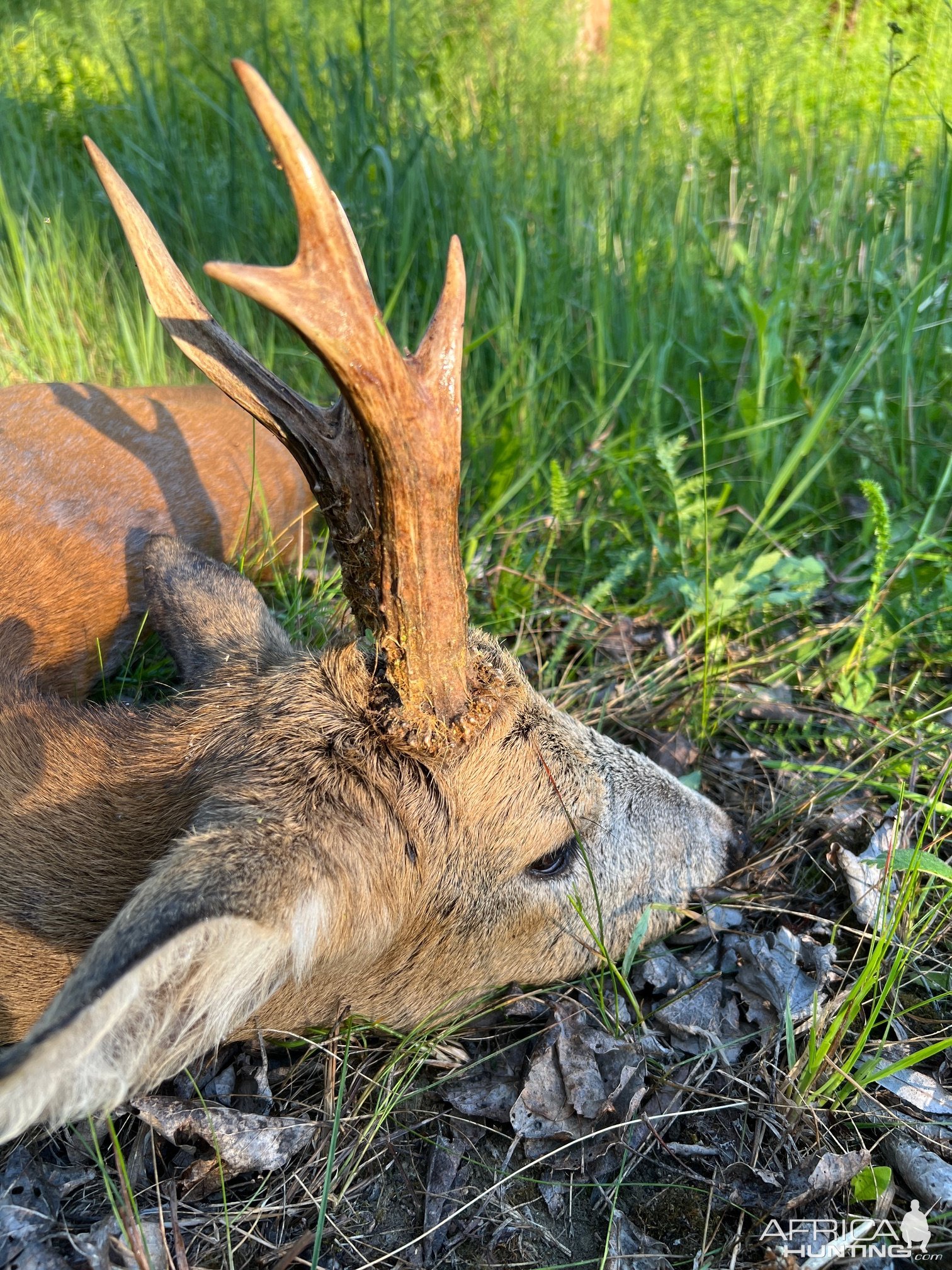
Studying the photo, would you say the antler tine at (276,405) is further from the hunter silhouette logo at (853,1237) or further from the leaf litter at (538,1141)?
the hunter silhouette logo at (853,1237)

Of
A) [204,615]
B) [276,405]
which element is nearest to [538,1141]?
[204,615]

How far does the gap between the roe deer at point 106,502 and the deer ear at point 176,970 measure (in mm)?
1219

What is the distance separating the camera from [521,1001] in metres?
2.50

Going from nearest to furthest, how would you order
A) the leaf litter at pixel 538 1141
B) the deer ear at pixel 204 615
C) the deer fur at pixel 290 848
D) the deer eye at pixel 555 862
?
the deer fur at pixel 290 848 → the leaf litter at pixel 538 1141 → the deer eye at pixel 555 862 → the deer ear at pixel 204 615

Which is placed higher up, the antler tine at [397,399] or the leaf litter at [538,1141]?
the antler tine at [397,399]

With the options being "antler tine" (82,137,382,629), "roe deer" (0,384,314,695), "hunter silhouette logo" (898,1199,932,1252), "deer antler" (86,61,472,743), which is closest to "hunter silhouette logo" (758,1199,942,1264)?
"hunter silhouette logo" (898,1199,932,1252)

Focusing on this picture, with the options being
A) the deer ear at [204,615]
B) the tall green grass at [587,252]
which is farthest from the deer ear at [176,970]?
the tall green grass at [587,252]

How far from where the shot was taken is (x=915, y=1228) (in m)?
1.95

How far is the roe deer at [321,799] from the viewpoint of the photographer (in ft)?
5.33

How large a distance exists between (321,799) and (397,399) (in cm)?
84

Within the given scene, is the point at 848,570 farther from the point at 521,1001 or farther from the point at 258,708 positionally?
the point at 258,708

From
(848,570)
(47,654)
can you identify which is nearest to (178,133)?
(47,654)

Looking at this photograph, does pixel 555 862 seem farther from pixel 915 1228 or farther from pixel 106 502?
pixel 106 502

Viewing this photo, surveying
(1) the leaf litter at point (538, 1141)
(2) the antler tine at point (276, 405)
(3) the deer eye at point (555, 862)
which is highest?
(2) the antler tine at point (276, 405)
